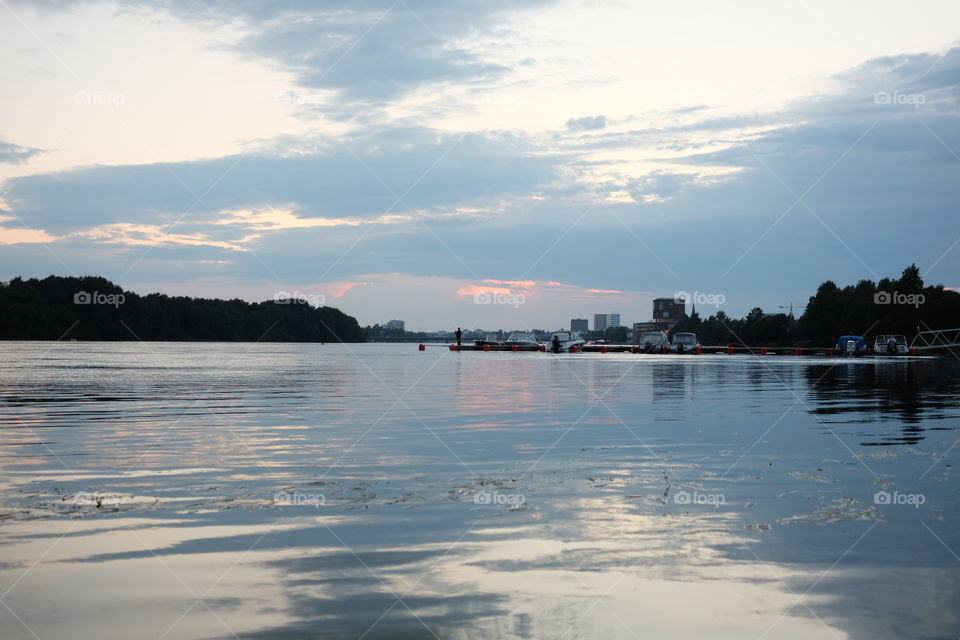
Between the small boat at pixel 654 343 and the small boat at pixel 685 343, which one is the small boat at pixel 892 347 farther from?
the small boat at pixel 654 343

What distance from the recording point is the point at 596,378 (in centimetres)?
4909

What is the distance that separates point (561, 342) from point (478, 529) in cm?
11738

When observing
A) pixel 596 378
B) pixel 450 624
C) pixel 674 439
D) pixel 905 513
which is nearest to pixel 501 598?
pixel 450 624

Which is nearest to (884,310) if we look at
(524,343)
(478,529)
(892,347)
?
(892,347)

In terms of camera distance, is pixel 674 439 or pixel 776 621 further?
pixel 674 439

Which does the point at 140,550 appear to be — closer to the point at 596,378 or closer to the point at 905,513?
the point at 905,513

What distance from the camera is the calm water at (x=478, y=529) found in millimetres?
7777

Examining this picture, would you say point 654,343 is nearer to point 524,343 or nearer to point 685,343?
point 685,343

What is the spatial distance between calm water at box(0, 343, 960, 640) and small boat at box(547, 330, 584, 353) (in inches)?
3744

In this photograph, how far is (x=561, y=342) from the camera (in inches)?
5039

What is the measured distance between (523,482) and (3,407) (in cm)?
2144

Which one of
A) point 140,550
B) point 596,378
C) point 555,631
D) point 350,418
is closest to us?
point 555,631

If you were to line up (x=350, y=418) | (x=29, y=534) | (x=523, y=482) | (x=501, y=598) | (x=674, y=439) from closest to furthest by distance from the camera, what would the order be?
(x=501, y=598) → (x=29, y=534) → (x=523, y=482) → (x=674, y=439) → (x=350, y=418)

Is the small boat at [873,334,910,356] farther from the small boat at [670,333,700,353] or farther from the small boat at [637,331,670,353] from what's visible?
the small boat at [637,331,670,353]
